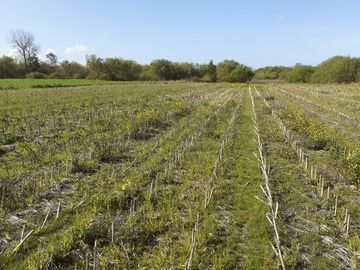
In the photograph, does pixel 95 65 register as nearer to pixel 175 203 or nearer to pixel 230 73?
pixel 230 73

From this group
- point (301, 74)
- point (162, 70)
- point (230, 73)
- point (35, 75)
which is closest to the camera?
point (35, 75)

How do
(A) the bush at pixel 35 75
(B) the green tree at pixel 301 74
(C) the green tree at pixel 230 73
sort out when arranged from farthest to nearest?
(B) the green tree at pixel 301 74 → (C) the green tree at pixel 230 73 → (A) the bush at pixel 35 75

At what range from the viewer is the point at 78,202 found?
6.29m

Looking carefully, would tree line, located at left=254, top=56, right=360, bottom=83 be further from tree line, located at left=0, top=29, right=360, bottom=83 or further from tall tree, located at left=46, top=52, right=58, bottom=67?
tall tree, located at left=46, top=52, right=58, bottom=67

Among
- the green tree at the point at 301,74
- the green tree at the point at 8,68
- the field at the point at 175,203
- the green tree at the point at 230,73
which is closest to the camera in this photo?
the field at the point at 175,203

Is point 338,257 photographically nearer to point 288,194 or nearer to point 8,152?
point 288,194

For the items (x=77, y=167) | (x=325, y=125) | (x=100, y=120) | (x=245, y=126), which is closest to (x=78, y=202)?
(x=77, y=167)

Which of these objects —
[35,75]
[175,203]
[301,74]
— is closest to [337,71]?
[301,74]

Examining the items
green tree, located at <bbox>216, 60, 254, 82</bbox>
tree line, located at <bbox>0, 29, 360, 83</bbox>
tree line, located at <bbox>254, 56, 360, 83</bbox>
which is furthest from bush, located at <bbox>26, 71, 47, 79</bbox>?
tree line, located at <bbox>254, 56, 360, 83</bbox>

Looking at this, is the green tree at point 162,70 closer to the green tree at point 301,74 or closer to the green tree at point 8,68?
the green tree at point 8,68

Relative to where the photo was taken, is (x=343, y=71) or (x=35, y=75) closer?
(x=35, y=75)

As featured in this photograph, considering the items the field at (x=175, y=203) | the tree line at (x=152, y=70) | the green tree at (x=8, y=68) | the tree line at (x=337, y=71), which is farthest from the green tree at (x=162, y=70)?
the field at (x=175, y=203)

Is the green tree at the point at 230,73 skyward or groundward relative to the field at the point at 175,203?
skyward

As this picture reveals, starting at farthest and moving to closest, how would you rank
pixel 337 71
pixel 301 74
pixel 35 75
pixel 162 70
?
pixel 301 74 → pixel 162 70 → pixel 337 71 → pixel 35 75
